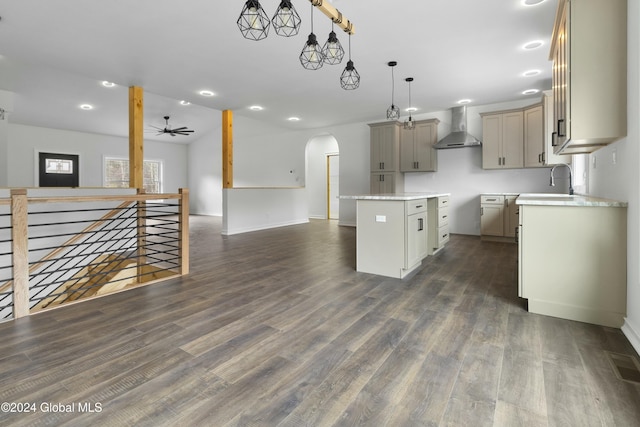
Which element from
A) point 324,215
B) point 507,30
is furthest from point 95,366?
point 324,215

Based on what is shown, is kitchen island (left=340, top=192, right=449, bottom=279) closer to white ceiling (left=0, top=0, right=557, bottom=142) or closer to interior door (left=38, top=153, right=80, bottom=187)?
white ceiling (left=0, top=0, right=557, bottom=142)

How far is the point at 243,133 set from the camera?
10.3m

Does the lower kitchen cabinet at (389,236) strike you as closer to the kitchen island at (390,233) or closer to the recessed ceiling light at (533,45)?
the kitchen island at (390,233)

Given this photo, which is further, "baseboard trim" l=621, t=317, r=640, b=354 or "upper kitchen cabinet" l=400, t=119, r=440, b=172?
"upper kitchen cabinet" l=400, t=119, r=440, b=172

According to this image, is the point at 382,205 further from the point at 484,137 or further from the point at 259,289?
the point at 484,137

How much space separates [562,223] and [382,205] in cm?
160

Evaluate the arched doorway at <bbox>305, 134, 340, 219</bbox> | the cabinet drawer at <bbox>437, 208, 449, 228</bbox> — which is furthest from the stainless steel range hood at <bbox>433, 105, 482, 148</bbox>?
the arched doorway at <bbox>305, 134, 340, 219</bbox>

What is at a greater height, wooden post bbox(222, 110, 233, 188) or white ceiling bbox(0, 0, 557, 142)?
white ceiling bbox(0, 0, 557, 142)

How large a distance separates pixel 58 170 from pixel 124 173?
1804 mm

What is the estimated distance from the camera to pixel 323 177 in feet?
32.7

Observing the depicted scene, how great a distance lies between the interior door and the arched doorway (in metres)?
6.88

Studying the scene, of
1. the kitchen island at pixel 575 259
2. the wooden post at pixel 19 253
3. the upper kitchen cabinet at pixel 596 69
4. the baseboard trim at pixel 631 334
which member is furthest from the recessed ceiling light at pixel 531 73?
the wooden post at pixel 19 253

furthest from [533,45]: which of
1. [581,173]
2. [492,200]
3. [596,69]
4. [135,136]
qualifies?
[135,136]

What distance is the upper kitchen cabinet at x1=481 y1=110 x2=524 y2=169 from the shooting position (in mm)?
5586
